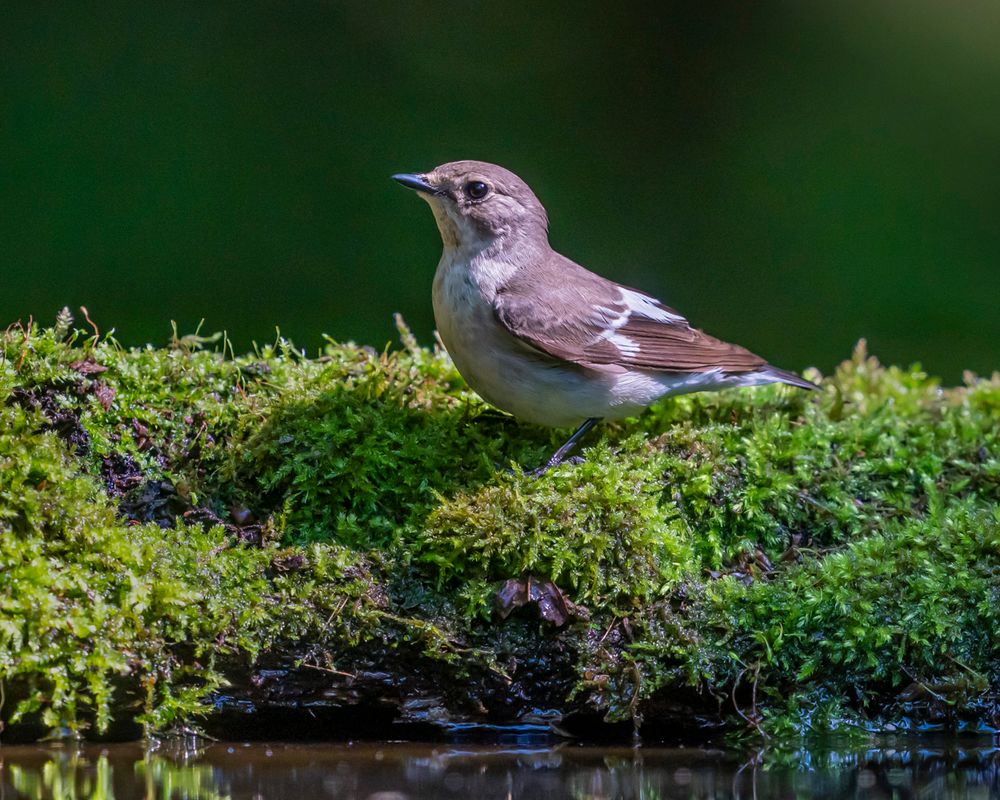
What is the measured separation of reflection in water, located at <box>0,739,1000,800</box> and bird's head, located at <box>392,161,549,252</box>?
221cm

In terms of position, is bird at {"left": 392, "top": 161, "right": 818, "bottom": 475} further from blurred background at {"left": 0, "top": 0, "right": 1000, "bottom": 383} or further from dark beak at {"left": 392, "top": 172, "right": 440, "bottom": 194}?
blurred background at {"left": 0, "top": 0, "right": 1000, "bottom": 383}

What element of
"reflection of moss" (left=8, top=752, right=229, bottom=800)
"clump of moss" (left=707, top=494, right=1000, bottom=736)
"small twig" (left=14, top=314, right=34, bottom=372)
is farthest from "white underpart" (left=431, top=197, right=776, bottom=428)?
"reflection of moss" (left=8, top=752, right=229, bottom=800)

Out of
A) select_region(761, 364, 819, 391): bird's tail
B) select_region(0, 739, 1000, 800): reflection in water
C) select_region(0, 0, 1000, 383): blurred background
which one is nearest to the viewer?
select_region(0, 739, 1000, 800): reflection in water

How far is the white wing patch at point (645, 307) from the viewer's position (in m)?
4.78

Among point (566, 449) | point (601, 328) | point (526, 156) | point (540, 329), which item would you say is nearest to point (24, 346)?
point (540, 329)

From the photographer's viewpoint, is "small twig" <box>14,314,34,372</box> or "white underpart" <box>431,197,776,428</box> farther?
"white underpart" <box>431,197,776,428</box>

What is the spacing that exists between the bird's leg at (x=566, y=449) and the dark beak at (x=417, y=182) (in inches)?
47.9

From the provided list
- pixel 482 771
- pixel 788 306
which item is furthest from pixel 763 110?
pixel 482 771

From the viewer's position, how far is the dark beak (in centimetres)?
448

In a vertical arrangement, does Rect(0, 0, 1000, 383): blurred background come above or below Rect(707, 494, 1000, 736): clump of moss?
above

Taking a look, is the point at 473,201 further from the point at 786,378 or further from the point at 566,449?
the point at 786,378

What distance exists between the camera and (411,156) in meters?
8.70

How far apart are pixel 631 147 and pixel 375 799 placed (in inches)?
302

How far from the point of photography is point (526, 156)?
941 centimetres
